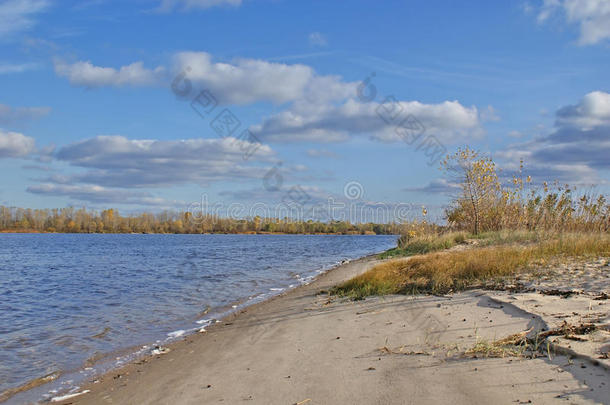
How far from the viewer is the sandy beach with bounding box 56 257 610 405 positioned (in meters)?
4.21

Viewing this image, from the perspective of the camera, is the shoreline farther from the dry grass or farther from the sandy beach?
the dry grass

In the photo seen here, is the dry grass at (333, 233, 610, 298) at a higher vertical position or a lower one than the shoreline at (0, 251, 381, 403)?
higher

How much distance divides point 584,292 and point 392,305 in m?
3.16

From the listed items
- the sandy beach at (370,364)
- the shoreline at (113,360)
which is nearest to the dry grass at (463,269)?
the sandy beach at (370,364)

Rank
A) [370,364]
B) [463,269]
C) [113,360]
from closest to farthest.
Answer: [370,364] → [113,360] → [463,269]

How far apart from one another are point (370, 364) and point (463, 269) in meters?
5.41

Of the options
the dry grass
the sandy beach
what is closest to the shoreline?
the sandy beach

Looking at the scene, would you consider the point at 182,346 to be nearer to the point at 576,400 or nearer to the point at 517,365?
the point at 517,365

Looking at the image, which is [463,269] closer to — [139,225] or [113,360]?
[113,360]

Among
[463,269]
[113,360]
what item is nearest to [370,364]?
[113,360]

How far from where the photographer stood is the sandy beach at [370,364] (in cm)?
421

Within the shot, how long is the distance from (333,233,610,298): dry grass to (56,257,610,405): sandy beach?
80cm

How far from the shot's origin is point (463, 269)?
991 centimetres

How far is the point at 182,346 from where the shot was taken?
8047mm
